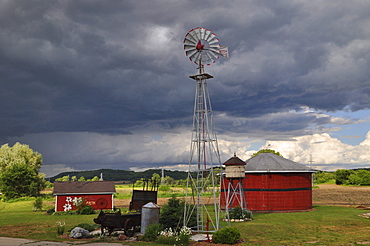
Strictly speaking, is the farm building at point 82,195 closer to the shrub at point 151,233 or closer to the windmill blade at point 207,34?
the shrub at point 151,233

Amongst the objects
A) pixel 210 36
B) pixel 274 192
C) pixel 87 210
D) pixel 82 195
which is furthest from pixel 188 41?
pixel 82 195

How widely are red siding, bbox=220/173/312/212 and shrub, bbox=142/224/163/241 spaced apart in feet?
57.9

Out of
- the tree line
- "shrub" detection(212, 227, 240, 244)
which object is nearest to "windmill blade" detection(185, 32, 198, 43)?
"shrub" detection(212, 227, 240, 244)

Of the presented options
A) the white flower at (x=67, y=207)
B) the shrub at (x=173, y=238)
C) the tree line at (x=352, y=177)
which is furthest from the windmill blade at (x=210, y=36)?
the tree line at (x=352, y=177)

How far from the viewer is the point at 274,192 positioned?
4059 cm

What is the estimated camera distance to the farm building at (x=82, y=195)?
4494 cm

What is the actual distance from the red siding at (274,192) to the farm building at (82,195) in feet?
54.9

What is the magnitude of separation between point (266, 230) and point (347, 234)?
5.81 meters

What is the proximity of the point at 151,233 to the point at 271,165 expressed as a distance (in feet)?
74.7

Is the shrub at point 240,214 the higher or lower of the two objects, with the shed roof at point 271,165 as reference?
lower

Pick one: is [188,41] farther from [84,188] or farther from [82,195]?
[84,188]

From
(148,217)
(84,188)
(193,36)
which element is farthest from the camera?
(84,188)

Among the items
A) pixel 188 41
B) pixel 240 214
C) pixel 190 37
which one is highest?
pixel 190 37

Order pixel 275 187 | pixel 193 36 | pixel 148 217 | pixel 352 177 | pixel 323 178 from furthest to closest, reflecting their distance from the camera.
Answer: pixel 323 178 < pixel 352 177 < pixel 275 187 < pixel 193 36 < pixel 148 217
